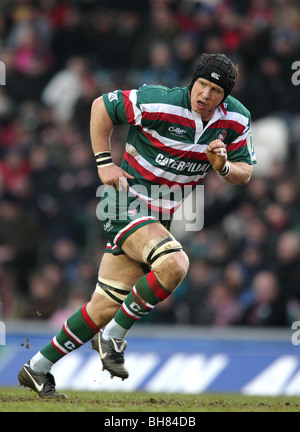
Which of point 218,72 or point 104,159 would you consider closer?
point 218,72

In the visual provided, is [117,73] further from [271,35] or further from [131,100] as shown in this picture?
[131,100]

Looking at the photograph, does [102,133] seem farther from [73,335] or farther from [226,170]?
[73,335]

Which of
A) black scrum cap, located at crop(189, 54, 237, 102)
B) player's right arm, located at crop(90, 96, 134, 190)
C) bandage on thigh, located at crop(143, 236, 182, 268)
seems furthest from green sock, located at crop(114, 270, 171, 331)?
black scrum cap, located at crop(189, 54, 237, 102)

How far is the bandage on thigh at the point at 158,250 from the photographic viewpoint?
6773 millimetres

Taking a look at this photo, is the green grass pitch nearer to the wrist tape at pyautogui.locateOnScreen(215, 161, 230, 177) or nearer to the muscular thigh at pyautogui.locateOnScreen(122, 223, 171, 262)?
the muscular thigh at pyautogui.locateOnScreen(122, 223, 171, 262)

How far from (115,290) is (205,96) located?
183 centimetres

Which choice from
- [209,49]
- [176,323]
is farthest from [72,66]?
[176,323]

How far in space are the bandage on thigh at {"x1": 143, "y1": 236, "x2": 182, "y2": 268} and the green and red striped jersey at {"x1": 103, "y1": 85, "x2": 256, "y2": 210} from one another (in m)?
0.54

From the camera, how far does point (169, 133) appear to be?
279 inches

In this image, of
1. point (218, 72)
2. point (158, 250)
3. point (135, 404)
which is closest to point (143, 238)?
point (158, 250)

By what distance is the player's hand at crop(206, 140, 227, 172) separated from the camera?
6.68m

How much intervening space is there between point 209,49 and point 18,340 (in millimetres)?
6009

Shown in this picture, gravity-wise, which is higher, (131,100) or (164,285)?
(131,100)

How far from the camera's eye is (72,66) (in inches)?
554
